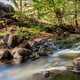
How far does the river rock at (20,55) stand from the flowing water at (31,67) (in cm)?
43

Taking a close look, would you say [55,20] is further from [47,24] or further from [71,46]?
[71,46]

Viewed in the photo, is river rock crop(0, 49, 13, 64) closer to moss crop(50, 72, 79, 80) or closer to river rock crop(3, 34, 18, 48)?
river rock crop(3, 34, 18, 48)

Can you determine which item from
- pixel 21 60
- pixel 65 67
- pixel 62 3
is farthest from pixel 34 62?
pixel 62 3

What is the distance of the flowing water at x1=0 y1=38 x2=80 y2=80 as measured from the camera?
34.3 feet

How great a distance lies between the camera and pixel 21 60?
12.5 m

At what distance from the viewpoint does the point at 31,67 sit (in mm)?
11562

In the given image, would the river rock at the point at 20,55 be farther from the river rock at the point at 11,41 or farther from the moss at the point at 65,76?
the moss at the point at 65,76

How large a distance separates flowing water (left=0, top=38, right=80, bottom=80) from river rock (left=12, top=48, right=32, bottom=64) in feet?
1.42

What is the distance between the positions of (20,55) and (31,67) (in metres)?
1.33

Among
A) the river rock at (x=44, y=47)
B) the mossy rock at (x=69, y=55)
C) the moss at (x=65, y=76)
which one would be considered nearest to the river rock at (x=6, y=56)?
the river rock at (x=44, y=47)

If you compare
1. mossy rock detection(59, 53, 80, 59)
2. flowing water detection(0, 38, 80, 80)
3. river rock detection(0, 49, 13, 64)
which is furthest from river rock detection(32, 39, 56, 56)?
river rock detection(0, 49, 13, 64)

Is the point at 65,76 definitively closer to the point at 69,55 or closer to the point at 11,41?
the point at 69,55

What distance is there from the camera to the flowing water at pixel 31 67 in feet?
34.3

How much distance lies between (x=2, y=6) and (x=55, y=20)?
17.8 feet
